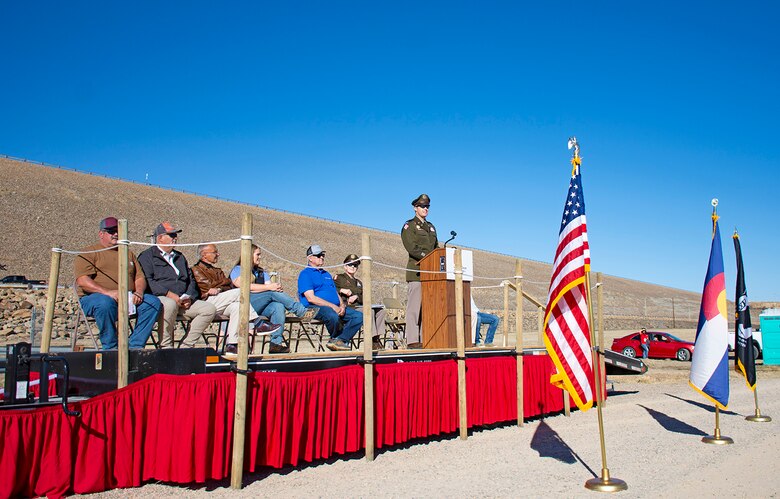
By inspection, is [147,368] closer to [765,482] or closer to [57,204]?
[765,482]

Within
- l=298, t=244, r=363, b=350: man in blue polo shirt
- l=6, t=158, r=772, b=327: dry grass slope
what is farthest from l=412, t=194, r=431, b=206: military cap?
l=6, t=158, r=772, b=327: dry grass slope

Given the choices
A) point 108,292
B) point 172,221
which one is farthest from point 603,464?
point 172,221

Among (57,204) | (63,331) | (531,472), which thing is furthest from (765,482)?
(57,204)

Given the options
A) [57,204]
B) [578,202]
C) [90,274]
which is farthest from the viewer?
[57,204]

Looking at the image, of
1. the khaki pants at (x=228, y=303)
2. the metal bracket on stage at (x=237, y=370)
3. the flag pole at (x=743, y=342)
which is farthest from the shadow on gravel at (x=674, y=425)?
the metal bracket on stage at (x=237, y=370)

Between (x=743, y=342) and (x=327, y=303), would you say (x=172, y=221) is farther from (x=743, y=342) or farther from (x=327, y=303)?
(x=743, y=342)

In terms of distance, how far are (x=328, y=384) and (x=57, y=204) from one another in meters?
62.5

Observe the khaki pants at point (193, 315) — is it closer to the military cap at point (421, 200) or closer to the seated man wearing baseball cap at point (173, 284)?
the seated man wearing baseball cap at point (173, 284)

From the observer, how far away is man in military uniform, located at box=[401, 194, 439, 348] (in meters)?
10.2

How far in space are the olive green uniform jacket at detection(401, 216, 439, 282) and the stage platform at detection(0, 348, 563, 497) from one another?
1.94m

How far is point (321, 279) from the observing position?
32.7ft

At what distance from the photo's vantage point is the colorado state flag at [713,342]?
9.30m

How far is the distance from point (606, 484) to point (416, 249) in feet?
15.6

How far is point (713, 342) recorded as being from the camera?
9391mm
